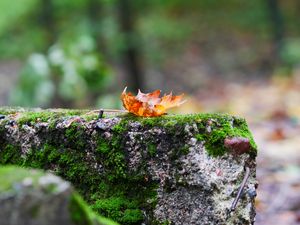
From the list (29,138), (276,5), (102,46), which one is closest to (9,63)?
(102,46)

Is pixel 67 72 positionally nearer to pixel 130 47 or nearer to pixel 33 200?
pixel 130 47

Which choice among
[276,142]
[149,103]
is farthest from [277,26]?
[149,103]

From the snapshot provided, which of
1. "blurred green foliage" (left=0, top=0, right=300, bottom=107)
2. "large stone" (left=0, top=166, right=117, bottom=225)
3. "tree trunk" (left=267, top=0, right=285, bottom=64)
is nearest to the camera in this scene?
"large stone" (left=0, top=166, right=117, bottom=225)

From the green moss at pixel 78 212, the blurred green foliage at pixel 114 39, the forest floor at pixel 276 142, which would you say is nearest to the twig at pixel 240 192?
the green moss at pixel 78 212

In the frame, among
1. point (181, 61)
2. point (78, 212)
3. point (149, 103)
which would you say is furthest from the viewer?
point (181, 61)

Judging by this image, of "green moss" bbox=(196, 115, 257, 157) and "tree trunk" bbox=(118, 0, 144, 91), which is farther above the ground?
"tree trunk" bbox=(118, 0, 144, 91)

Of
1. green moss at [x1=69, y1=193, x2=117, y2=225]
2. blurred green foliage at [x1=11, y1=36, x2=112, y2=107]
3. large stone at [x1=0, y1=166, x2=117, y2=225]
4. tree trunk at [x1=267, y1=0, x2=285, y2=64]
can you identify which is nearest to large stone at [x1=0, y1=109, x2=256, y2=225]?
green moss at [x1=69, y1=193, x2=117, y2=225]

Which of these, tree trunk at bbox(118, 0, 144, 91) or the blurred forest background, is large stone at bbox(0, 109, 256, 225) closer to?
the blurred forest background
